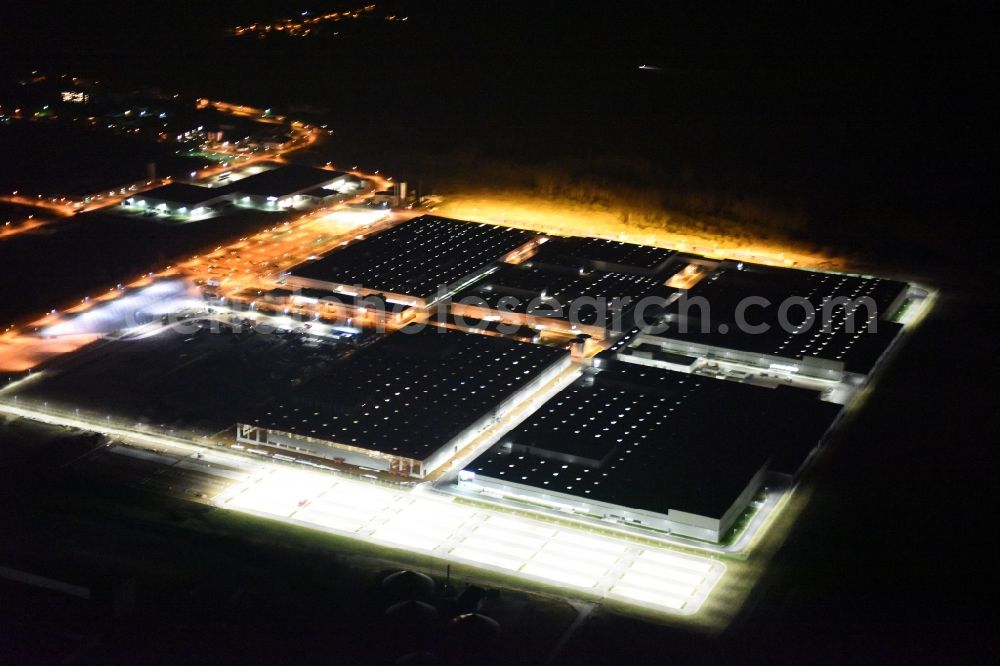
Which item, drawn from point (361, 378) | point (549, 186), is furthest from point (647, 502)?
point (549, 186)

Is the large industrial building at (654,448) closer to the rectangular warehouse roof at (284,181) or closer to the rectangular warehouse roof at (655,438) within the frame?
the rectangular warehouse roof at (655,438)

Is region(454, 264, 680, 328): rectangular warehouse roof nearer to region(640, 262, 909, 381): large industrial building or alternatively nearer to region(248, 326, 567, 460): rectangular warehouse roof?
region(640, 262, 909, 381): large industrial building

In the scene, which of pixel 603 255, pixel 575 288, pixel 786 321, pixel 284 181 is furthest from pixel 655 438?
pixel 284 181

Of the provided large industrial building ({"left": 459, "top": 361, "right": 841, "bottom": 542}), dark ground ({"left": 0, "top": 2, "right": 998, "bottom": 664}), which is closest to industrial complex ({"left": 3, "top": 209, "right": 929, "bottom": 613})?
large industrial building ({"left": 459, "top": 361, "right": 841, "bottom": 542})

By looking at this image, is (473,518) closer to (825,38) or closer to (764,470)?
(764,470)

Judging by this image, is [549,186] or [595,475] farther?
[549,186]

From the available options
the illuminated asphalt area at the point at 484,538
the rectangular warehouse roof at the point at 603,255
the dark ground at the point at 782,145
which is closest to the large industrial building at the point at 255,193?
the dark ground at the point at 782,145
